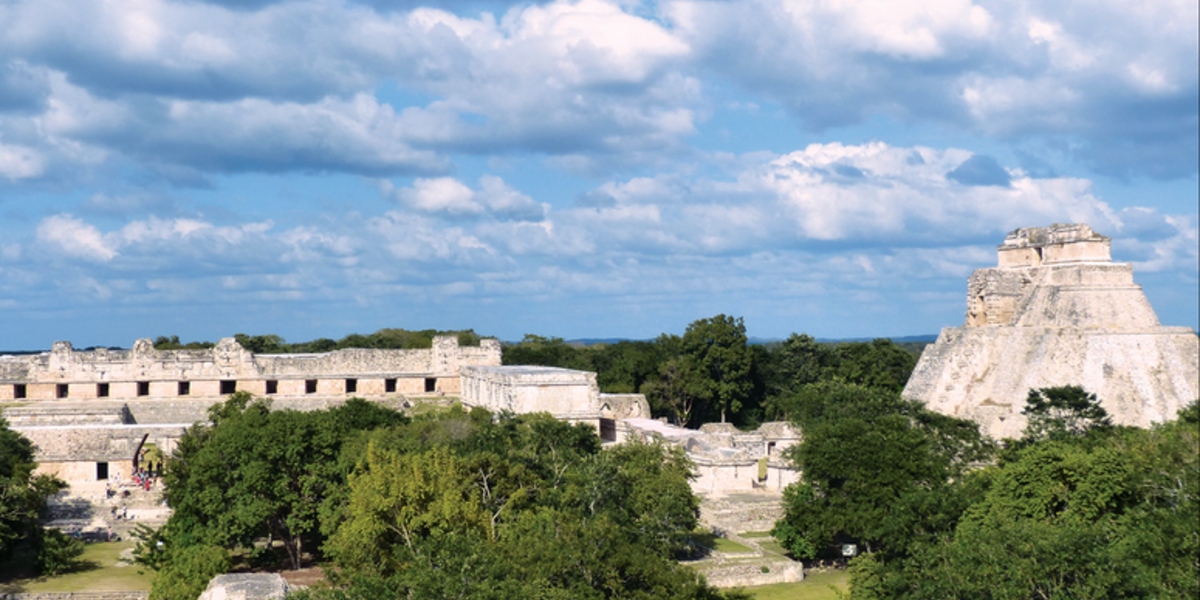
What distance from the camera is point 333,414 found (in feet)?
91.1

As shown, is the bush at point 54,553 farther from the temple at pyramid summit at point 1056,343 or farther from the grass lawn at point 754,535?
the temple at pyramid summit at point 1056,343

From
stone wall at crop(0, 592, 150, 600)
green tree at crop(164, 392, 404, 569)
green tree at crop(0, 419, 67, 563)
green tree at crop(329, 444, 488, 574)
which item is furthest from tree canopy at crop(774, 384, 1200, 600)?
green tree at crop(0, 419, 67, 563)

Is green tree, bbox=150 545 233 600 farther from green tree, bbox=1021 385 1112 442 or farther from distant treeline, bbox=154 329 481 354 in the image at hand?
distant treeline, bbox=154 329 481 354

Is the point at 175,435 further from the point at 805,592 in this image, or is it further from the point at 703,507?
the point at 805,592

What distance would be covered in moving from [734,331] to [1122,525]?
30371 mm

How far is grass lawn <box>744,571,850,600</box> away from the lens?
22.8m

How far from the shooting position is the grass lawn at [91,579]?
891 inches

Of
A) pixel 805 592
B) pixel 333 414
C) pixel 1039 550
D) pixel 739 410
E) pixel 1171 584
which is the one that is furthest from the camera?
pixel 739 410

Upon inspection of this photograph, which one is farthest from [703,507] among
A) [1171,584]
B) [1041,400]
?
[1171,584]

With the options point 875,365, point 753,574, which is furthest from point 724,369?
point 753,574

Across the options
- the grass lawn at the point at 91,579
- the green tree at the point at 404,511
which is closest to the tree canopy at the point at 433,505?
the green tree at the point at 404,511

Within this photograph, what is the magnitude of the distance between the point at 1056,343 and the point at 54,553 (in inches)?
1130

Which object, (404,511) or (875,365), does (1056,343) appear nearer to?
(875,365)

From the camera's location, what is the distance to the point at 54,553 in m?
23.6
